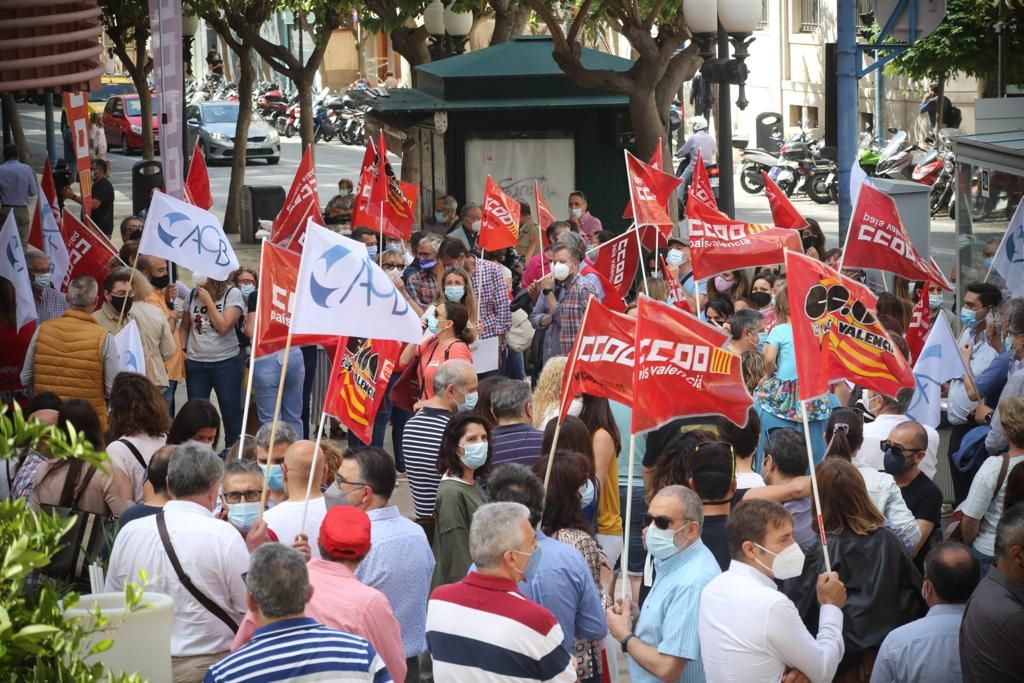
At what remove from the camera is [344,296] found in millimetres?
6574

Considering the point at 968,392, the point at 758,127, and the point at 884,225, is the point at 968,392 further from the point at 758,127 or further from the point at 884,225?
the point at 758,127

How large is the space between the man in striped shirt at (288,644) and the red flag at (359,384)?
2.36 metres

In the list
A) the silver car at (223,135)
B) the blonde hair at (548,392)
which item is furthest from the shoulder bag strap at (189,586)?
the silver car at (223,135)

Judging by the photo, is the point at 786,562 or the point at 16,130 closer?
the point at 786,562

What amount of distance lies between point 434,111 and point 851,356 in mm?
13534

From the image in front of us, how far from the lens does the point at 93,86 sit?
9531 mm

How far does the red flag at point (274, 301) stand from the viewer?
7.39 metres

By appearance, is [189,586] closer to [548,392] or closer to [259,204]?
[548,392]

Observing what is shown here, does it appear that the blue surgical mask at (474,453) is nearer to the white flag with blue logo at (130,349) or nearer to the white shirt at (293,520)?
the white shirt at (293,520)

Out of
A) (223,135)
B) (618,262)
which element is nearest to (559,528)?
(618,262)

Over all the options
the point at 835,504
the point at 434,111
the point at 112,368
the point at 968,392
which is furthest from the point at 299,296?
the point at 434,111

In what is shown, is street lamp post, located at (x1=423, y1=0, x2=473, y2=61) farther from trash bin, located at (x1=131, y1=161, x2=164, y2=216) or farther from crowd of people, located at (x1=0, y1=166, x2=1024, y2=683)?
crowd of people, located at (x1=0, y1=166, x2=1024, y2=683)

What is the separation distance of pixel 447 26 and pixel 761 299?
42.9 ft

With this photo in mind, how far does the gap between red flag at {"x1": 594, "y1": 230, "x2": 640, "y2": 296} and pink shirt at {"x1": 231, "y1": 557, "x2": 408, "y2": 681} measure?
692cm
